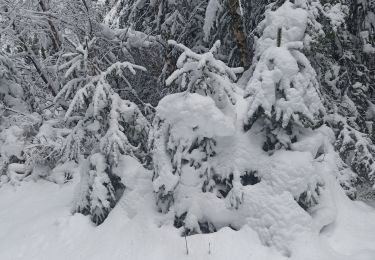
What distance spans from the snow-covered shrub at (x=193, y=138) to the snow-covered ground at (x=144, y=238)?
32 centimetres

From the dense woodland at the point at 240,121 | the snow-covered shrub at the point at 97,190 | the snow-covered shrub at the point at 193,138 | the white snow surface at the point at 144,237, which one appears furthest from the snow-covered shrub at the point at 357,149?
the snow-covered shrub at the point at 97,190

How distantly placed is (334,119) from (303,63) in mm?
2216

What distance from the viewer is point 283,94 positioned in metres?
4.86

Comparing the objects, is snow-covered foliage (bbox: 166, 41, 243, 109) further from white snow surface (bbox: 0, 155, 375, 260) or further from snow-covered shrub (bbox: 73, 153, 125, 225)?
snow-covered shrub (bbox: 73, 153, 125, 225)

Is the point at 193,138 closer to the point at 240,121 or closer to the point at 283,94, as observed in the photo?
the point at 240,121

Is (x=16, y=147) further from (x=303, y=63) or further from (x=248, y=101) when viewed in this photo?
(x=303, y=63)

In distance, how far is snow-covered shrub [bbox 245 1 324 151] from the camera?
4734 mm

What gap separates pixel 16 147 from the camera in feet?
30.9

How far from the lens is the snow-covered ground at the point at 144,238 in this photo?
4449mm

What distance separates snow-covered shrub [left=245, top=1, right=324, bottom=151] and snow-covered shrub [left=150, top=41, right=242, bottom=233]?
1.24ft

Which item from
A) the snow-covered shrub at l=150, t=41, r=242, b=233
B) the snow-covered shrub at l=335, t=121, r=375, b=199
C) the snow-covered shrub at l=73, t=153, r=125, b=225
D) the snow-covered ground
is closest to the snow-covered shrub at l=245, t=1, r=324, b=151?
the snow-covered shrub at l=150, t=41, r=242, b=233

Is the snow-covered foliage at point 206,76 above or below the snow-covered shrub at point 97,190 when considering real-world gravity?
above

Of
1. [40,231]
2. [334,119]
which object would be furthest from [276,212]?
[40,231]

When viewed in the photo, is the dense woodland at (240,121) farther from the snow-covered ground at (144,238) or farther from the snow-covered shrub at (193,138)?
the snow-covered ground at (144,238)
